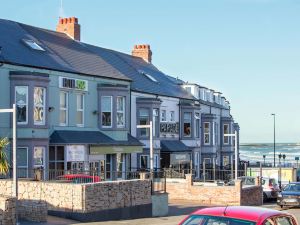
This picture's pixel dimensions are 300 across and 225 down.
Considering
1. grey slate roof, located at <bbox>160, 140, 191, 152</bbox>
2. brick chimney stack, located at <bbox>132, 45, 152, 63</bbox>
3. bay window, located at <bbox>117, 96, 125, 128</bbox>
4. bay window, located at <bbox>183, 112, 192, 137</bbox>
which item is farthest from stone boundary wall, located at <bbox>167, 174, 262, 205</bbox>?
brick chimney stack, located at <bbox>132, 45, 152, 63</bbox>

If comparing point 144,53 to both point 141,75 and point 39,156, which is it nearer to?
point 141,75

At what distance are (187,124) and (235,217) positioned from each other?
3782cm

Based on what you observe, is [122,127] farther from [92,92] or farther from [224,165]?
[224,165]

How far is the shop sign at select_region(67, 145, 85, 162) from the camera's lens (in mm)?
32428

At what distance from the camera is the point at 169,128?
44750mm

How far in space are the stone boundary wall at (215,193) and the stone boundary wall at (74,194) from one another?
31.5 ft

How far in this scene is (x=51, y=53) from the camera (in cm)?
3459

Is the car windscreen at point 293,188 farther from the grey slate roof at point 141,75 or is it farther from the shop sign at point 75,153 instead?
the grey slate roof at point 141,75

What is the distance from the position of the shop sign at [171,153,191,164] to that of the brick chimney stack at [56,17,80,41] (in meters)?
11.0

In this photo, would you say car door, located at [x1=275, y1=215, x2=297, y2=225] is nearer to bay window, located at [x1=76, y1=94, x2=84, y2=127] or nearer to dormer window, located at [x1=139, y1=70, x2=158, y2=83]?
bay window, located at [x1=76, y1=94, x2=84, y2=127]

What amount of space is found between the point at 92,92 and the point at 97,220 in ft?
45.4

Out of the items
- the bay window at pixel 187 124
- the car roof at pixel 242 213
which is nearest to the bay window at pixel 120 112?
the bay window at pixel 187 124

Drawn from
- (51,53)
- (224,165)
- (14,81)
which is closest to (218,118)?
(224,165)

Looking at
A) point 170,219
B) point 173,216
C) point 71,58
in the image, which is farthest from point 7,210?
point 71,58
